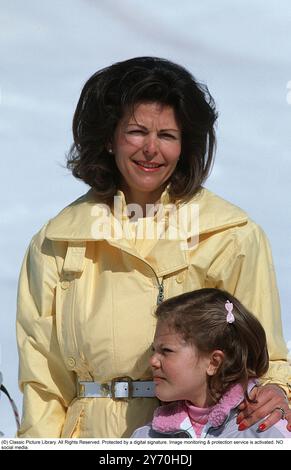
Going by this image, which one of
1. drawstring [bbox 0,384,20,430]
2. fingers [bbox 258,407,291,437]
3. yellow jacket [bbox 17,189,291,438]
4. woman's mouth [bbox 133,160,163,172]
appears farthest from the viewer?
drawstring [bbox 0,384,20,430]

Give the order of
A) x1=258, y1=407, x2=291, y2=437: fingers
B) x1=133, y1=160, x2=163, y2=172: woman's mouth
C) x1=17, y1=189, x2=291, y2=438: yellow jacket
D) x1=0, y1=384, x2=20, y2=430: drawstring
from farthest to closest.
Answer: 1. x1=0, y1=384, x2=20, y2=430: drawstring
2. x1=133, y1=160, x2=163, y2=172: woman's mouth
3. x1=17, y1=189, x2=291, y2=438: yellow jacket
4. x1=258, y1=407, x2=291, y2=437: fingers

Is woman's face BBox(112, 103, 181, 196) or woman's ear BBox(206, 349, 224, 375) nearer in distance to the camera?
woman's ear BBox(206, 349, 224, 375)

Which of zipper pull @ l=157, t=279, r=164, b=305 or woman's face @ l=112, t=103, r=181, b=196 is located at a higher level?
woman's face @ l=112, t=103, r=181, b=196

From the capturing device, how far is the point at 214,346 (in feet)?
8.80

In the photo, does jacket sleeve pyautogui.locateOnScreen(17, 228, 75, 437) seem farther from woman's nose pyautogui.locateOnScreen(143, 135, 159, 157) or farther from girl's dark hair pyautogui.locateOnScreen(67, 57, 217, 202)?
woman's nose pyautogui.locateOnScreen(143, 135, 159, 157)

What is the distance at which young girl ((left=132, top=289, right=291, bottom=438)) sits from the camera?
2670mm

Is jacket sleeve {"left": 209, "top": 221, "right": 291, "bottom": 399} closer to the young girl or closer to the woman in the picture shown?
the woman

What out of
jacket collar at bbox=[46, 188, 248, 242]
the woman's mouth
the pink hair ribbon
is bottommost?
the pink hair ribbon

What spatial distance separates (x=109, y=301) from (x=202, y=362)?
304mm

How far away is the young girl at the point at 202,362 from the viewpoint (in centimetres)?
267

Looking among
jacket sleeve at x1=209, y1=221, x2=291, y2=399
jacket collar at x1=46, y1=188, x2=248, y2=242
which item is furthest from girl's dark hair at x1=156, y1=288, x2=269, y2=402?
jacket collar at x1=46, y1=188, x2=248, y2=242

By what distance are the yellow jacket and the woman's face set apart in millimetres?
96

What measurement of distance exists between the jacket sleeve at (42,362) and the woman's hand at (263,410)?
1.71 ft

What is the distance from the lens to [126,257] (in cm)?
287
